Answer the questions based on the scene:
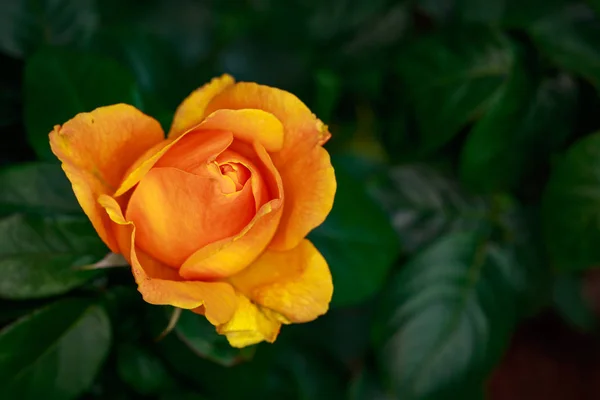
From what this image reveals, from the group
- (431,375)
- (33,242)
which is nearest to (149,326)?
(33,242)

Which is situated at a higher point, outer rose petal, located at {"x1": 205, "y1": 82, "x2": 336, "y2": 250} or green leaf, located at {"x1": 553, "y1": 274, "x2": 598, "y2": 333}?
outer rose petal, located at {"x1": 205, "y1": 82, "x2": 336, "y2": 250}

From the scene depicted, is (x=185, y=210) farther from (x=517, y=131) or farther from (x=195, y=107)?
(x=517, y=131)

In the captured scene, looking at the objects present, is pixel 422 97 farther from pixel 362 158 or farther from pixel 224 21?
pixel 224 21

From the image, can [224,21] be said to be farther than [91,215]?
Yes

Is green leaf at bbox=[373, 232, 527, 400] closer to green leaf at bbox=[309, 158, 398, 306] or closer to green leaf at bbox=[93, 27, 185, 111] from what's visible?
green leaf at bbox=[309, 158, 398, 306]

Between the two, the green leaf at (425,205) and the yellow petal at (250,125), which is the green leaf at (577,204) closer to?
the green leaf at (425,205)

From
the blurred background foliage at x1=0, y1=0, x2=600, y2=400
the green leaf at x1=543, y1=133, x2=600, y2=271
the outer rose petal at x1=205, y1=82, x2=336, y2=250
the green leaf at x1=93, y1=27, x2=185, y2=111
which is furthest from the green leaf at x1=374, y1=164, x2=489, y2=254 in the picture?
the outer rose petal at x1=205, y1=82, x2=336, y2=250
